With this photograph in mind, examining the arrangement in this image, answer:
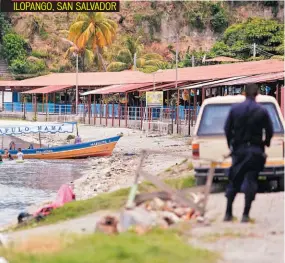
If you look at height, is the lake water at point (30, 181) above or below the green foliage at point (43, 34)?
below

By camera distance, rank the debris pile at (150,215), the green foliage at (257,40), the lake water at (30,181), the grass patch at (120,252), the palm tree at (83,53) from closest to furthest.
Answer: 1. the grass patch at (120,252)
2. the debris pile at (150,215)
3. the lake water at (30,181)
4. the green foliage at (257,40)
5. the palm tree at (83,53)

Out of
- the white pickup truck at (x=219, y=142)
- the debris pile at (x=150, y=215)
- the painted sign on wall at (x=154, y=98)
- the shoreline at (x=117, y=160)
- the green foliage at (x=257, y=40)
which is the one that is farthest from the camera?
the green foliage at (x=257, y=40)

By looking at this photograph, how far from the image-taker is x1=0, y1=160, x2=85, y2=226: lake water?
23.2 metres

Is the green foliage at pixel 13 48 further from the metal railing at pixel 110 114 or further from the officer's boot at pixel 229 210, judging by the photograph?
the officer's boot at pixel 229 210

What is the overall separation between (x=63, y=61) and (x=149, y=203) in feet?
287

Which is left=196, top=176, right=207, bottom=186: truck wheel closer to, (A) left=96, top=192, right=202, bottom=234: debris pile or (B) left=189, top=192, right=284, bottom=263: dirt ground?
(B) left=189, top=192, right=284, bottom=263: dirt ground

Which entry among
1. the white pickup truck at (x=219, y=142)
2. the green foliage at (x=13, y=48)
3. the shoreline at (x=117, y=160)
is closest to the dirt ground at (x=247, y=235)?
the white pickup truck at (x=219, y=142)

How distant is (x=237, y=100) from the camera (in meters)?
12.7

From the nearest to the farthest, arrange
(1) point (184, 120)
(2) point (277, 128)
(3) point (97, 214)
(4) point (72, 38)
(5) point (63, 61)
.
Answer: (3) point (97, 214)
(2) point (277, 128)
(1) point (184, 120)
(4) point (72, 38)
(5) point (63, 61)

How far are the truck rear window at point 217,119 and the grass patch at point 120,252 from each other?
4013 millimetres

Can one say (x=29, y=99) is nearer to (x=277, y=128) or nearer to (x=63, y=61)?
(x=63, y=61)

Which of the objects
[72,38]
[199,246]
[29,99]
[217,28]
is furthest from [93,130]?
[217,28]

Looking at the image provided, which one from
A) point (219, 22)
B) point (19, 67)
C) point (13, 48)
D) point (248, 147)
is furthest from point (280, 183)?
point (219, 22)

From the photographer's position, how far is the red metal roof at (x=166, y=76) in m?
43.2
